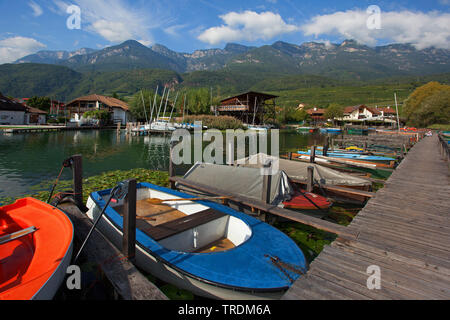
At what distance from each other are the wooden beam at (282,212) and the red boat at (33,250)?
4970mm

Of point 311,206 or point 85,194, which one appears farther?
point 85,194

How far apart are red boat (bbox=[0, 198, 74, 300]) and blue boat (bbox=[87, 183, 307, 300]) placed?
4.27 ft

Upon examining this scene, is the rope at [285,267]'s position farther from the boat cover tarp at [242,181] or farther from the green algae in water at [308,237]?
the boat cover tarp at [242,181]

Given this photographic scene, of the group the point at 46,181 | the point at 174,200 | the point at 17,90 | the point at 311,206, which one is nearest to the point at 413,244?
the point at 311,206

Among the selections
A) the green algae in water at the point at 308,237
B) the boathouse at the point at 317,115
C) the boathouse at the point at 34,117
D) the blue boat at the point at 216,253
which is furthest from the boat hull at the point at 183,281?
the boathouse at the point at 317,115

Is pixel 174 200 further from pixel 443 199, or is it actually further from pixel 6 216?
pixel 443 199

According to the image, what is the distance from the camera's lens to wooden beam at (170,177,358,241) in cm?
533

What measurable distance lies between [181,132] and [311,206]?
42.7 m

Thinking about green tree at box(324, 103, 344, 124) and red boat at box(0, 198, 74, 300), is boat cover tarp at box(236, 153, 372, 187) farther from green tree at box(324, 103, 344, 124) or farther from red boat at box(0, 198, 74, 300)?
green tree at box(324, 103, 344, 124)

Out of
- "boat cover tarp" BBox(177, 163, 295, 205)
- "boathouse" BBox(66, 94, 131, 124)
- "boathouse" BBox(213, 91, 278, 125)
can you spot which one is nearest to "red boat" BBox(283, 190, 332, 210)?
"boat cover tarp" BBox(177, 163, 295, 205)

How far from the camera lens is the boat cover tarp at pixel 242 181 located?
8859 millimetres

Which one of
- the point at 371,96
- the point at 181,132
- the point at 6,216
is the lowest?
the point at 6,216

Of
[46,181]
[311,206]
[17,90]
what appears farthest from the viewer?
[17,90]

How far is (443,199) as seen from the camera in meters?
7.60
